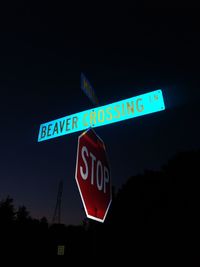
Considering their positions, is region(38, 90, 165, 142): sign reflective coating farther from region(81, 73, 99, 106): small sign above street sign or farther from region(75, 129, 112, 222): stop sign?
region(75, 129, 112, 222): stop sign

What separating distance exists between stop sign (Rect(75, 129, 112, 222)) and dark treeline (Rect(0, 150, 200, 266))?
1147 cm

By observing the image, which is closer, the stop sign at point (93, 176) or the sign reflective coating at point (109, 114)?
the stop sign at point (93, 176)

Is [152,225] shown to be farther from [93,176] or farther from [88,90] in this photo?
[93,176]

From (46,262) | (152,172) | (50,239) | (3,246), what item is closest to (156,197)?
(152,172)

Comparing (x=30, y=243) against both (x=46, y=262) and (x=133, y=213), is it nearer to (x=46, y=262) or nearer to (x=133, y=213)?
(x=46, y=262)

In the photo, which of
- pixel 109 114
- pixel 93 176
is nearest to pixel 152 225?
pixel 109 114

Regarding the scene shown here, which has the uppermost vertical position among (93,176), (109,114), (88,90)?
(88,90)

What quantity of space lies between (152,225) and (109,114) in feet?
60.0

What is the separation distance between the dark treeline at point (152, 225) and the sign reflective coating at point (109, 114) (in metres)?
10.9

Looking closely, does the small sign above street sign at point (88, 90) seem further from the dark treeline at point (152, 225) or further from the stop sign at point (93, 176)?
the dark treeline at point (152, 225)

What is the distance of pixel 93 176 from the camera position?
204 cm

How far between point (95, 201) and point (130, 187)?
2416cm

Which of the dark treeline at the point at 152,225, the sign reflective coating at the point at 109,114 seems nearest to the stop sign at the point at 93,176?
the sign reflective coating at the point at 109,114

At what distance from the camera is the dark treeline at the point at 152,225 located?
53.5 ft
